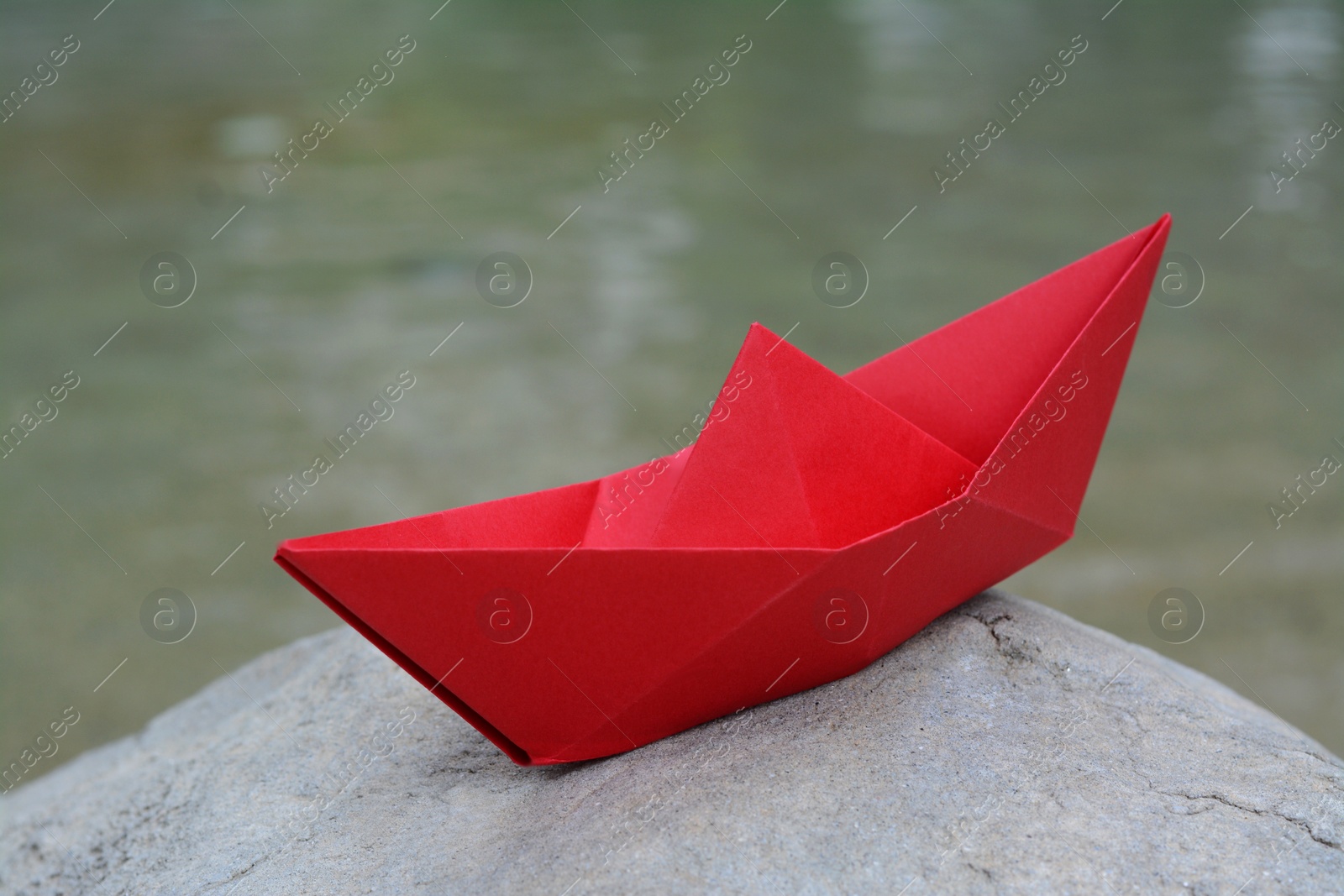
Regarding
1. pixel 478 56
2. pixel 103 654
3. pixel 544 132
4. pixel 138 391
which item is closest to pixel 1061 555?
pixel 103 654

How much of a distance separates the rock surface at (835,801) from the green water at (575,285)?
1.30m

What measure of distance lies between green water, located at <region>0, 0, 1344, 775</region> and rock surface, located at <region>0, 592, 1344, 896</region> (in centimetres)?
130

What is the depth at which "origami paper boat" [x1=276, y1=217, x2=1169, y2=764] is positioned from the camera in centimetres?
83

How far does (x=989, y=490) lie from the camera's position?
3.04 ft

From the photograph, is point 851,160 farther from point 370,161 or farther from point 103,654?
point 103,654

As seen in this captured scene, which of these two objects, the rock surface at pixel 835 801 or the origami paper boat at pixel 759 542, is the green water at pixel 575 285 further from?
the origami paper boat at pixel 759 542

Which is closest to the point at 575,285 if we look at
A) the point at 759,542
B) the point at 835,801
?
the point at 759,542

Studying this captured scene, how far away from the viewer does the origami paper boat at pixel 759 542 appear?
83cm

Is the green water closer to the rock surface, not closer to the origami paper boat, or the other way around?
the rock surface

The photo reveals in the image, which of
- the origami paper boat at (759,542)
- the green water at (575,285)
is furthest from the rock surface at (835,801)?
the green water at (575,285)

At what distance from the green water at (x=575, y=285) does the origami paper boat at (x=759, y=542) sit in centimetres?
150

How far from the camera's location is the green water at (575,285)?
252 cm

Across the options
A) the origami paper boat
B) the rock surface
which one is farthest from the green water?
the origami paper boat

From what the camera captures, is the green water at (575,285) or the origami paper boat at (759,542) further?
the green water at (575,285)
